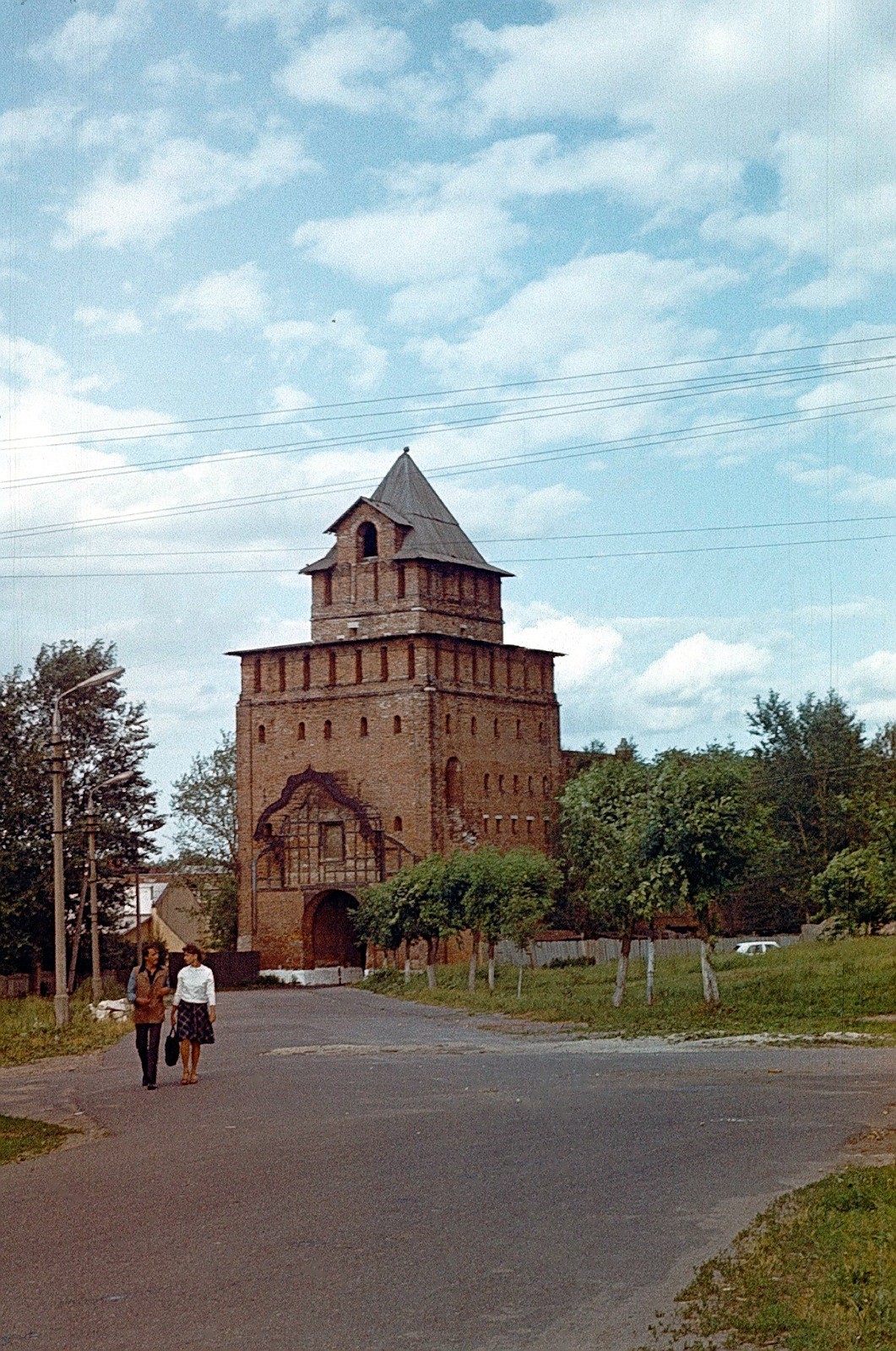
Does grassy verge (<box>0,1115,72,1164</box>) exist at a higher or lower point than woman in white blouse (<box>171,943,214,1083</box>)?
lower

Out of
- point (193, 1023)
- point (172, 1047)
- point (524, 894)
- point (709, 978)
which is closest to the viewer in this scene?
point (193, 1023)

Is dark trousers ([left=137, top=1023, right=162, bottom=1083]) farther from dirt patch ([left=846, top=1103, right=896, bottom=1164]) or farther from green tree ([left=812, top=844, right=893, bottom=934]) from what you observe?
green tree ([left=812, top=844, right=893, bottom=934])

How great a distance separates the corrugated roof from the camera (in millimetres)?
75875

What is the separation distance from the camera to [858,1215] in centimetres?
924

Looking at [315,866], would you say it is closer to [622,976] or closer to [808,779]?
[808,779]

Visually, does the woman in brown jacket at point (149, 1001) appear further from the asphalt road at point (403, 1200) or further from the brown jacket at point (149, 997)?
the asphalt road at point (403, 1200)

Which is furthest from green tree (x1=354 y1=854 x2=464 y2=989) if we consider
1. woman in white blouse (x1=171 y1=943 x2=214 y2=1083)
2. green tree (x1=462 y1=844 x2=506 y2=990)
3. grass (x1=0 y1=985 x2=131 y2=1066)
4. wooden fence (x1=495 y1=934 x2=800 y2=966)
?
Result: woman in white blouse (x1=171 y1=943 x2=214 y2=1083)

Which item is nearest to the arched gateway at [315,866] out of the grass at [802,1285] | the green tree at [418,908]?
the green tree at [418,908]

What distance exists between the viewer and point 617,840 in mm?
34188

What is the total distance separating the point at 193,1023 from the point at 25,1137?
15.8ft

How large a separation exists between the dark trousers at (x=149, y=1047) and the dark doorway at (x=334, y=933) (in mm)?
53273

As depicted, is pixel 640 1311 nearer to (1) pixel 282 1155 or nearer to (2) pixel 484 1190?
(2) pixel 484 1190

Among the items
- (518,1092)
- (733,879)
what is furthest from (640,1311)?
(733,879)

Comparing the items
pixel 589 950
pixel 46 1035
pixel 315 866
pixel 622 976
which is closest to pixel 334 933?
pixel 315 866
